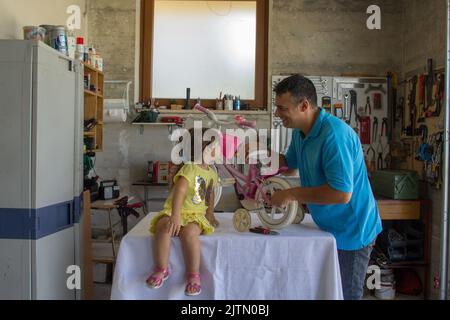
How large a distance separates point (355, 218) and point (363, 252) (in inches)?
7.0

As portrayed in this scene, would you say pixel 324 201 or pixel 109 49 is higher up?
pixel 109 49

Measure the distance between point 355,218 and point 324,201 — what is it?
0.22 meters

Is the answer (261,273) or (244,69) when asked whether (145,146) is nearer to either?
(244,69)

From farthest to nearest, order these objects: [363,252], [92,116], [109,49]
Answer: [109,49], [92,116], [363,252]

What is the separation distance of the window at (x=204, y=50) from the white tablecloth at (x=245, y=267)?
8.85 ft

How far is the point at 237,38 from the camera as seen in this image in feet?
15.0

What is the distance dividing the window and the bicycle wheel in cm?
229

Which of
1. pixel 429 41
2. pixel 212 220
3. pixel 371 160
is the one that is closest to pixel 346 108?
pixel 371 160

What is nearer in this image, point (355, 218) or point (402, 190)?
point (355, 218)

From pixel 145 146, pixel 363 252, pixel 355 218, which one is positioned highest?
pixel 145 146

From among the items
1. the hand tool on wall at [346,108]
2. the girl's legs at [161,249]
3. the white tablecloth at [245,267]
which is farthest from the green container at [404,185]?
the girl's legs at [161,249]

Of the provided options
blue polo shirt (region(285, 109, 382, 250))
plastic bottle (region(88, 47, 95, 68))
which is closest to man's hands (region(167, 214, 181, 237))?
blue polo shirt (region(285, 109, 382, 250))

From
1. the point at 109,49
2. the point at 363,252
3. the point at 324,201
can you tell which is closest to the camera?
the point at 324,201

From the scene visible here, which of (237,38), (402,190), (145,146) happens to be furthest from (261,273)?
(237,38)
